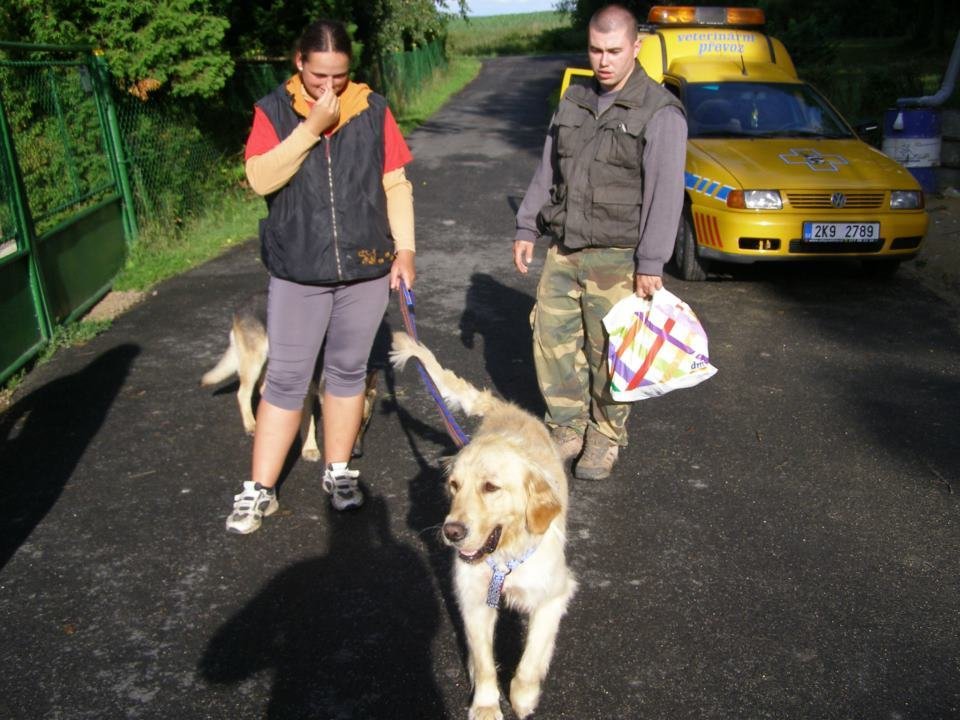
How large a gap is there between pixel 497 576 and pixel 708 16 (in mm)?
9390

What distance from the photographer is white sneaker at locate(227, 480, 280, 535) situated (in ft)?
13.0

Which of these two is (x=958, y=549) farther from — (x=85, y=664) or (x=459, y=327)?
(x=459, y=327)

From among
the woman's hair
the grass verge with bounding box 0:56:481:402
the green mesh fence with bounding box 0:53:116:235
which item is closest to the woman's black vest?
the woman's hair

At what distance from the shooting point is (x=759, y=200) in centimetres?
748

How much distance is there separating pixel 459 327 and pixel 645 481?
9.52 feet

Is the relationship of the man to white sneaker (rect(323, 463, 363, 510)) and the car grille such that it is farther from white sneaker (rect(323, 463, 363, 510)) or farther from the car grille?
the car grille

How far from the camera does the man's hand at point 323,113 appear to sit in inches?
131

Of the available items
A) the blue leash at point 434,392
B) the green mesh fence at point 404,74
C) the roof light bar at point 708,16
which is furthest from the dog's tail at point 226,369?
the green mesh fence at point 404,74

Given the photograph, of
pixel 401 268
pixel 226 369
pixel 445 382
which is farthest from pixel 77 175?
pixel 445 382

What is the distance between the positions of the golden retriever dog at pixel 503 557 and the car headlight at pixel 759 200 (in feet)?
17.2

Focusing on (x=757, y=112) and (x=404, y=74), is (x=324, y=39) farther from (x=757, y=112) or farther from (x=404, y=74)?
(x=404, y=74)

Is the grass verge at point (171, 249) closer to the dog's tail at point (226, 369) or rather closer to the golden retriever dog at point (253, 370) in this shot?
the dog's tail at point (226, 369)

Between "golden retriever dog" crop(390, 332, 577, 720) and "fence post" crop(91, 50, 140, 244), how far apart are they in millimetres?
7402

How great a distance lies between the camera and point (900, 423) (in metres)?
5.14
